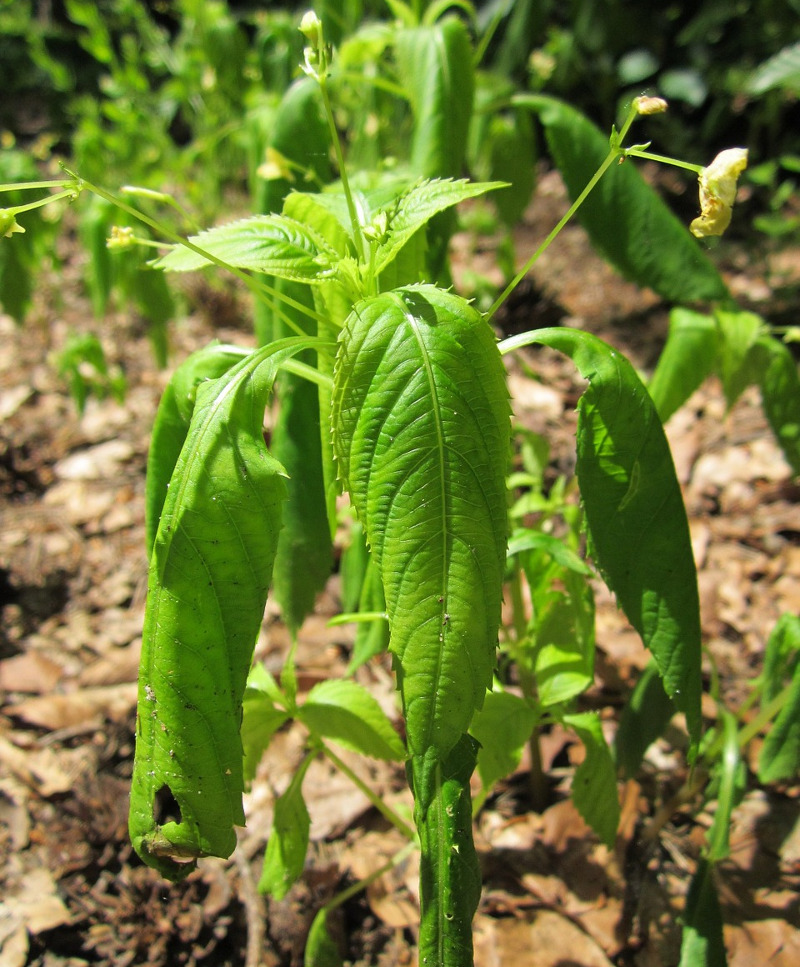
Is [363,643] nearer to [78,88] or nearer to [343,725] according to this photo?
[343,725]

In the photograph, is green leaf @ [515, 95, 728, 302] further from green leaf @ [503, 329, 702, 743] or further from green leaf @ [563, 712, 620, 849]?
green leaf @ [563, 712, 620, 849]

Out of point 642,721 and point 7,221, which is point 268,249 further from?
point 642,721

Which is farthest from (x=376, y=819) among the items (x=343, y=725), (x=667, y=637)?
(x=667, y=637)

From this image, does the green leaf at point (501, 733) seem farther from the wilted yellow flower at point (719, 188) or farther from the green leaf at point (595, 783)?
the wilted yellow flower at point (719, 188)

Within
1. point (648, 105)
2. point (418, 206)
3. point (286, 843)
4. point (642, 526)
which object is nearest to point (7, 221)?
point (418, 206)

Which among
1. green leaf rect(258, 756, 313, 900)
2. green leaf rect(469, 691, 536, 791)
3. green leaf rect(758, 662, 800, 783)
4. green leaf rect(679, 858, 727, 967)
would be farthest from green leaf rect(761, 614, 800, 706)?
green leaf rect(258, 756, 313, 900)

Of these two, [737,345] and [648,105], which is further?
[737,345]
